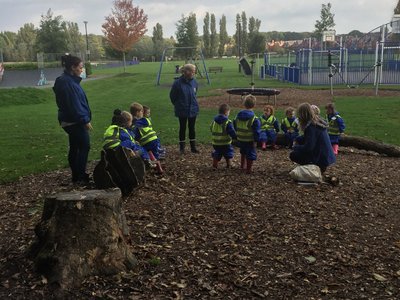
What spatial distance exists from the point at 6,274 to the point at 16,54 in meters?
69.4

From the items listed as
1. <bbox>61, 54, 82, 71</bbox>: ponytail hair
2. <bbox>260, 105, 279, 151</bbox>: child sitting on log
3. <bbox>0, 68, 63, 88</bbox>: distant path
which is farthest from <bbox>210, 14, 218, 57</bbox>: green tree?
<bbox>61, 54, 82, 71</bbox>: ponytail hair

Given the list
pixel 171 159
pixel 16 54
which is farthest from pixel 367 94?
pixel 16 54

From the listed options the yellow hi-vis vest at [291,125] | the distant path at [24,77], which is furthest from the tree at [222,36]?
the yellow hi-vis vest at [291,125]

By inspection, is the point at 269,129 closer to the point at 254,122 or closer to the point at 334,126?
the point at 334,126

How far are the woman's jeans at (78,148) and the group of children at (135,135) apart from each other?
0.34 metres

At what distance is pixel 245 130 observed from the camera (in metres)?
7.61

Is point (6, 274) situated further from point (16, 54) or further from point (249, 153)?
point (16, 54)

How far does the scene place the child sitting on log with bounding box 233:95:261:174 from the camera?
24.8 feet

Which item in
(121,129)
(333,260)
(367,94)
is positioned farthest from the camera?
(367,94)

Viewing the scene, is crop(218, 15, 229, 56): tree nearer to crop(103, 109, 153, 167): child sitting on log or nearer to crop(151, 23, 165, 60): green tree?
crop(151, 23, 165, 60): green tree

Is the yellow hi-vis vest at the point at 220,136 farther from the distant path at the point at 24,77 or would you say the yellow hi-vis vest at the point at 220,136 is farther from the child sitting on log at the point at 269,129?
the distant path at the point at 24,77

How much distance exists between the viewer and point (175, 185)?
698 centimetres

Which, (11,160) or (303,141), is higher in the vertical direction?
(303,141)

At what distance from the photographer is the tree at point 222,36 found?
402 ft
